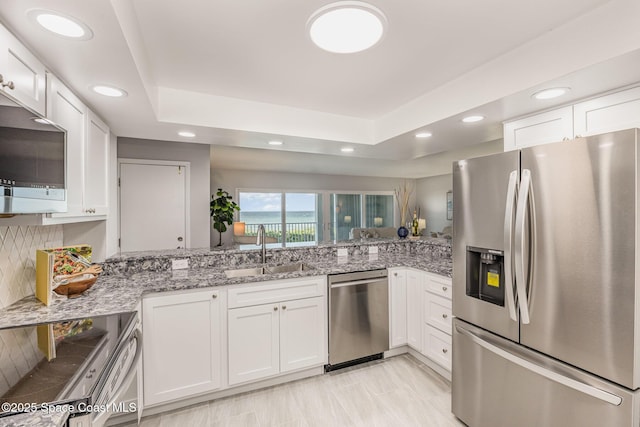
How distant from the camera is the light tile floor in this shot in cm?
195

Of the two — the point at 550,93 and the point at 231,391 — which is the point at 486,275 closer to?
the point at 550,93

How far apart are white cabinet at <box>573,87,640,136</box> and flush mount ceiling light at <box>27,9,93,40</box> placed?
258 centimetres

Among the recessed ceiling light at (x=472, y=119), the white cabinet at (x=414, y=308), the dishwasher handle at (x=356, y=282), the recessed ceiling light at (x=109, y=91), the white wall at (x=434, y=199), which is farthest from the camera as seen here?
the white wall at (x=434, y=199)

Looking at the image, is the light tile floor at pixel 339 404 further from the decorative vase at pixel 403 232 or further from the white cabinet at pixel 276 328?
the decorative vase at pixel 403 232

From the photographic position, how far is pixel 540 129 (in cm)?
194

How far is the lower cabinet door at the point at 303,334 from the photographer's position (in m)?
2.34

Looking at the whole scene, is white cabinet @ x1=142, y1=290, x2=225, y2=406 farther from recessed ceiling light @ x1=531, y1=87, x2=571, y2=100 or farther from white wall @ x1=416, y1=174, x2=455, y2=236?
white wall @ x1=416, y1=174, x2=455, y2=236

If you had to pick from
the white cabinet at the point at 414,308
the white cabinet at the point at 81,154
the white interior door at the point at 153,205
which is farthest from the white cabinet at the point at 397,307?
the white cabinet at the point at 81,154

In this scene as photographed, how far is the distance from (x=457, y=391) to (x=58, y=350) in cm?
221

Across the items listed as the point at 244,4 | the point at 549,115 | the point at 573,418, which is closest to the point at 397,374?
the point at 573,418

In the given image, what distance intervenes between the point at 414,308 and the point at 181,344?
202cm

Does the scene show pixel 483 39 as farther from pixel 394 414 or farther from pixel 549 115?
pixel 394 414

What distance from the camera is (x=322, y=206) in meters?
7.64

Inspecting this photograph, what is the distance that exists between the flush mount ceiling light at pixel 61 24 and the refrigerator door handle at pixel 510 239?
206 cm
